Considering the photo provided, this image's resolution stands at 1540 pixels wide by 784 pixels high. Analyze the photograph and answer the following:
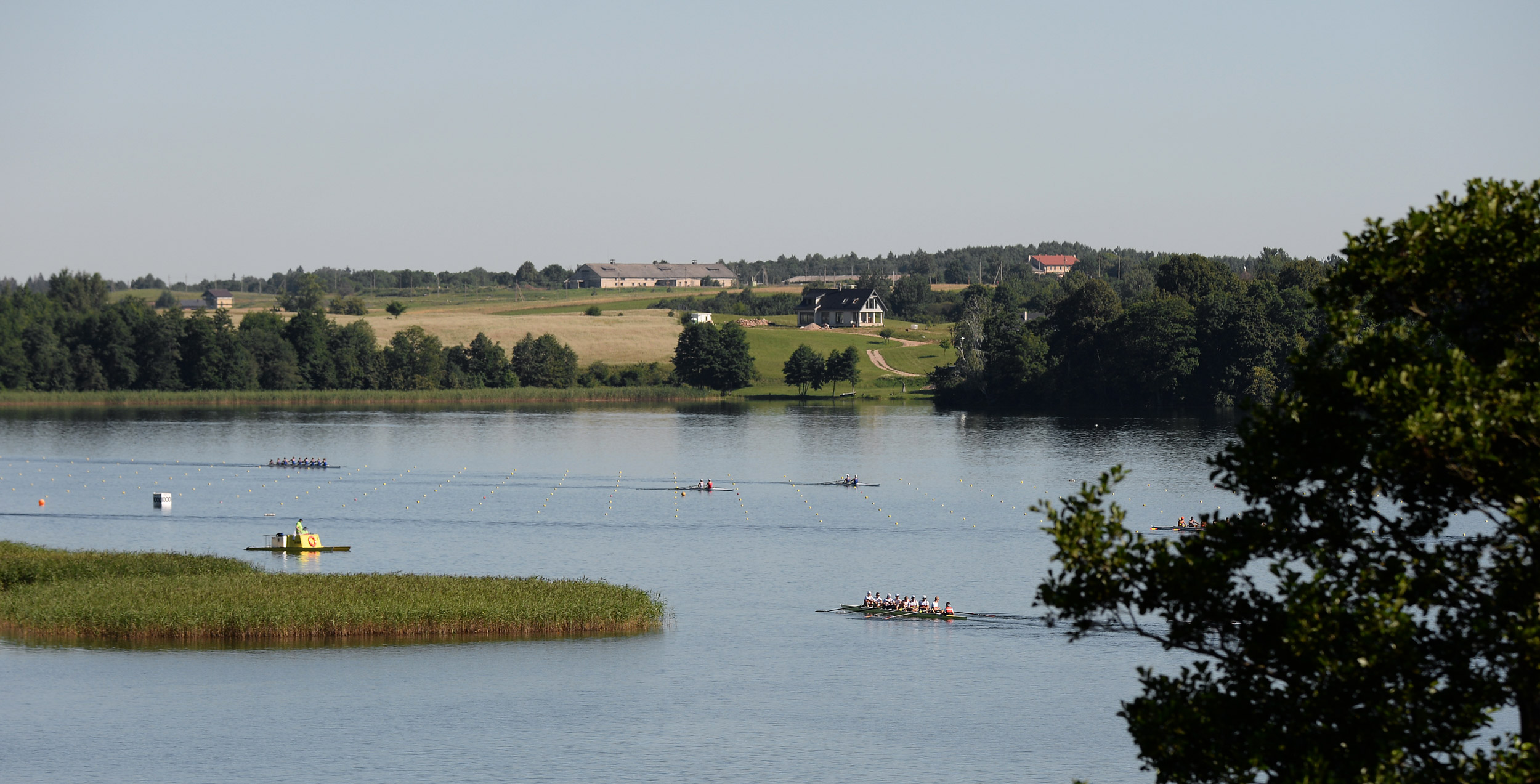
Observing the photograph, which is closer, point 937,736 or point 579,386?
point 937,736

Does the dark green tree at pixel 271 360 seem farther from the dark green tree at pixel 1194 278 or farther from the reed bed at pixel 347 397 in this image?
the dark green tree at pixel 1194 278

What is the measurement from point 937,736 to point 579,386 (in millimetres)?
137966

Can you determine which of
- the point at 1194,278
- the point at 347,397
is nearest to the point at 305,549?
the point at 347,397

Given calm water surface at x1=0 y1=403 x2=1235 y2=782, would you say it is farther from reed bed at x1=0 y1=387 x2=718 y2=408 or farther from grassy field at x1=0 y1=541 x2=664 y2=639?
reed bed at x1=0 y1=387 x2=718 y2=408

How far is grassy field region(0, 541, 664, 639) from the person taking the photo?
47875 mm

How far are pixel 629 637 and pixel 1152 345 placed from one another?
110735mm

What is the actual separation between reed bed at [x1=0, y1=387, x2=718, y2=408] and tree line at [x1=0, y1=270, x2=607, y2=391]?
3.39 meters

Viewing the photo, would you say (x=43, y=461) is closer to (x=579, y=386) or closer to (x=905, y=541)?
(x=905, y=541)

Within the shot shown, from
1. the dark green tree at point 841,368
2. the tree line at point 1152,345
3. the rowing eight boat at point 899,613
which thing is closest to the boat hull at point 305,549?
the rowing eight boat at point 899,613

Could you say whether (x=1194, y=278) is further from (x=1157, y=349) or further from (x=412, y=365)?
(x=412, y=365)

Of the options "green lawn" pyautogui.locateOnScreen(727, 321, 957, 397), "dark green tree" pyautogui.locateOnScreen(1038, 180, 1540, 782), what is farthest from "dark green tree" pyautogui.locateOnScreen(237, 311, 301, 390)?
"dark green tree" pyautogui.locateOnScreen(1038, 180, 1540, 782)

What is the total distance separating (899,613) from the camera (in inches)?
2138

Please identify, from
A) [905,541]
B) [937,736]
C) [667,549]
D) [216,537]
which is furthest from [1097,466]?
[937,736]

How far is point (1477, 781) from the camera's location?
56.9 feet
